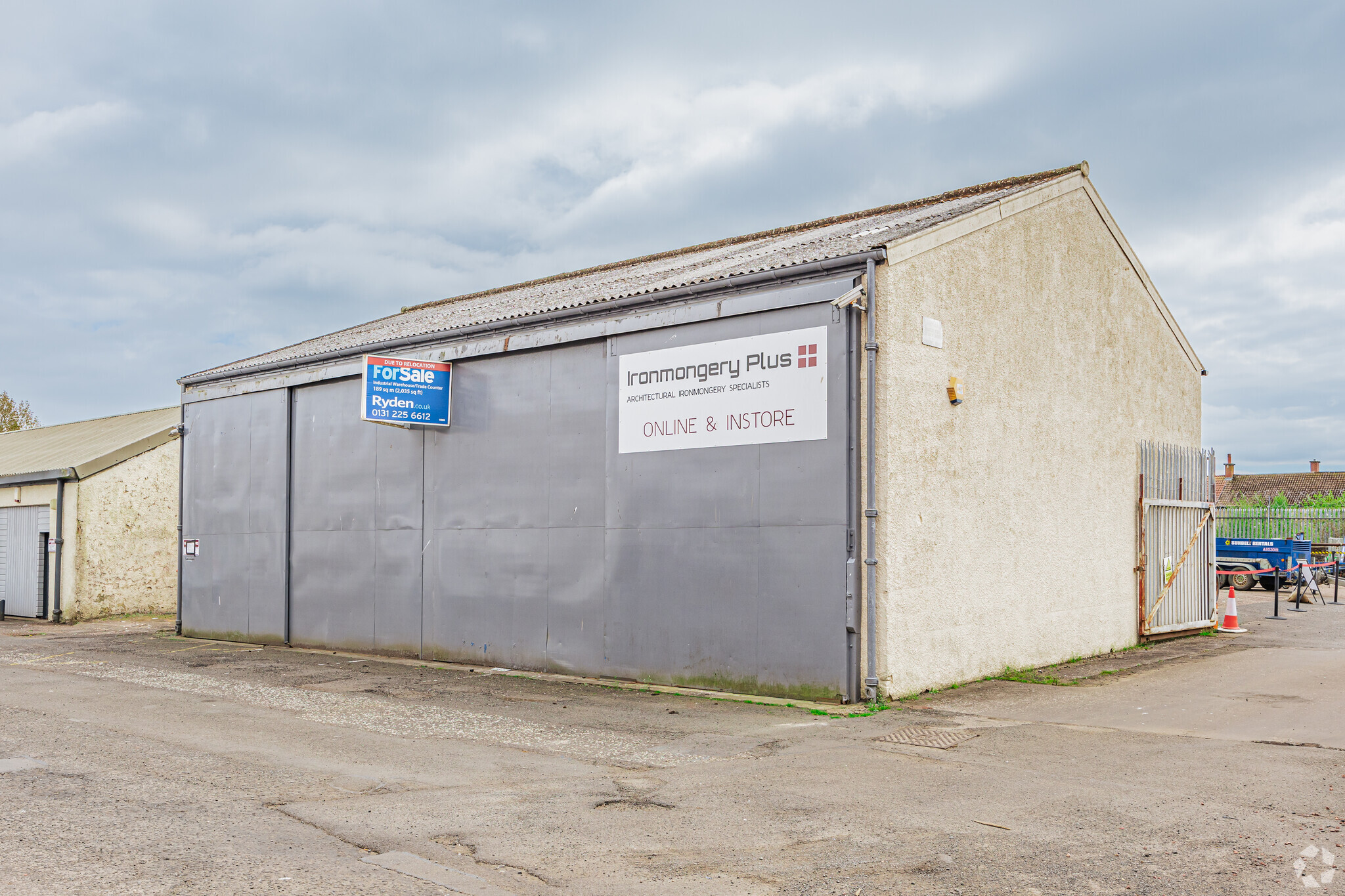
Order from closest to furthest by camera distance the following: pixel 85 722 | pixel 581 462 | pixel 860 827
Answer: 1. pixel 860 827
2. pixel 85 722
3. pixel 581 462

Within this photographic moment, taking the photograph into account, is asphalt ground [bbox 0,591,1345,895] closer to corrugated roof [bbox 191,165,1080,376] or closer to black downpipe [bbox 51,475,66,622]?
corrugated roof [bbox 191,165,1080,376]

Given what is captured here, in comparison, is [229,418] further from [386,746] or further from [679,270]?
[386,746]

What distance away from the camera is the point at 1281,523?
3634 cm

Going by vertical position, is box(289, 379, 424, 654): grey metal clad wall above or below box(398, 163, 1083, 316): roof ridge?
below

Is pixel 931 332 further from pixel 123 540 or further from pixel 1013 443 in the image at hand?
pixel 123 540

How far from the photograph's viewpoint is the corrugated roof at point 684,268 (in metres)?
12.0

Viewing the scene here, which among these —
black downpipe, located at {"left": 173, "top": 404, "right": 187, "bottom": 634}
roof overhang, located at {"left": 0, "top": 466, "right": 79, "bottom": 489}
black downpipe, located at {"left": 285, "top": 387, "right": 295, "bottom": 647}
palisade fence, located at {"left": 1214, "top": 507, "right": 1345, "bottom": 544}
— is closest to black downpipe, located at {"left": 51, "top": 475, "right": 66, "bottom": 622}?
roof overhang, located at {"left": 0, "top": 466, "right": 79, "bottom": 489}

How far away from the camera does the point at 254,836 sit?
5480 millimetres

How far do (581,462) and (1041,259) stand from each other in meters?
6.61

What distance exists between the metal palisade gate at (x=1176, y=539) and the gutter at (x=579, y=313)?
775 cm

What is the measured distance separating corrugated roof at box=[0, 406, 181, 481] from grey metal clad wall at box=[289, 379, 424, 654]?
29.0ft

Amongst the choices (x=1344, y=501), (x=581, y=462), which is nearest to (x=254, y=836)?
(x=581, y=462)

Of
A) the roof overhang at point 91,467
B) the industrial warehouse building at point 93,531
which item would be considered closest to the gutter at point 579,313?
the roof overhang at point 91,467

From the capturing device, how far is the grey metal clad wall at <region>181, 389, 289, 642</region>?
55.8 ft
